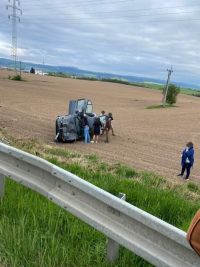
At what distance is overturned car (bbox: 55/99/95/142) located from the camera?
26.5 m

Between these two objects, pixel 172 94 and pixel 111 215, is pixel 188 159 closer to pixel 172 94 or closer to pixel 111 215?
pixel 111 215

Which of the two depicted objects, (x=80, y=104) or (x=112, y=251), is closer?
(x=112, y=251)

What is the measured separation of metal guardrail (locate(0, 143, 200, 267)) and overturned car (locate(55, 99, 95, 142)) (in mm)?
22005

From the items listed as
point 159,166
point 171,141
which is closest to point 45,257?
point 159,166

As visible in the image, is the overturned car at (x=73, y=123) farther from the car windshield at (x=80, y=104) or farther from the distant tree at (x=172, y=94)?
the distant tree at (x=172, y=94)

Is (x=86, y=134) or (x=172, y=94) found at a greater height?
(x=86, y=134)

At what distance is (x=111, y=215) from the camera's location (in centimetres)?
336

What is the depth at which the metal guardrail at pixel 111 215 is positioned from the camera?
2.84 metres

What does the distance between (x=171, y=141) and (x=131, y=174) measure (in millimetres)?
22771

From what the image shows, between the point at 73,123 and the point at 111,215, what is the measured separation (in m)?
24.1

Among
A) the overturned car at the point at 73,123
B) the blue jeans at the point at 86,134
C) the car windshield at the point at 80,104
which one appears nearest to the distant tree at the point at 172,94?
the car windshield at the point at 80,104

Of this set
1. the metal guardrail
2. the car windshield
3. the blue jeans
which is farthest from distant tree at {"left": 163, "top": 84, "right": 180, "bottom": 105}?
the metal guardrail

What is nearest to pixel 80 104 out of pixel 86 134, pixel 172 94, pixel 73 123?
pixel 73 123

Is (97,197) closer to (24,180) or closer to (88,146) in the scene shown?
(24,180)
